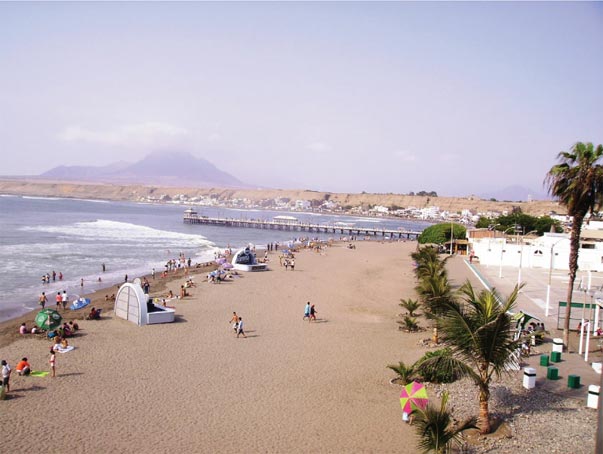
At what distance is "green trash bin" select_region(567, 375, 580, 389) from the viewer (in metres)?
→ 10.9

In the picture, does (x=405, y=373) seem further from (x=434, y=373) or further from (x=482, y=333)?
(x=482, y=333)

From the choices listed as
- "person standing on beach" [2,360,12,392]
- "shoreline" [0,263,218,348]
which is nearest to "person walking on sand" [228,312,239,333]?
"shoreline" [0,263,218,348]

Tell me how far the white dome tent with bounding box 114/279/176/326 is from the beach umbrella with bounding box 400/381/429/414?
1100 cm

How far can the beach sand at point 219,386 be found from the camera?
380 inches

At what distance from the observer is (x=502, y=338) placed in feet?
28.3

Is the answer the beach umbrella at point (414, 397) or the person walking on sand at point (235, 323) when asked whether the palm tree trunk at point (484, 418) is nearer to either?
the beach umbrella at point (414, 397)

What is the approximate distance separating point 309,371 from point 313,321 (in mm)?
5964

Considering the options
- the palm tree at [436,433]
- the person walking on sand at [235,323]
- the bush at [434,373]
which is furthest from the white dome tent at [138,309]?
the palm tree at [436,433]

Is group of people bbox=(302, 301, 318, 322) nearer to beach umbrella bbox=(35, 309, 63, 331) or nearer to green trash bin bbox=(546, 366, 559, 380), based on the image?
beach umbrella bbox=(35, 309, 63, 331)

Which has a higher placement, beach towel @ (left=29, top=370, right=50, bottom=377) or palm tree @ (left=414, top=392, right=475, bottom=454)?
palm tree @ (left=414, top=392, right=475, bottom=454)

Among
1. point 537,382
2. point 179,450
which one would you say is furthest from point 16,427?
point 537,382

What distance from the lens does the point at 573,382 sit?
432 inches

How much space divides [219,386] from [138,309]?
701 cm

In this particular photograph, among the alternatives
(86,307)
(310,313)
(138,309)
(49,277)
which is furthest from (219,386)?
(49,277)
